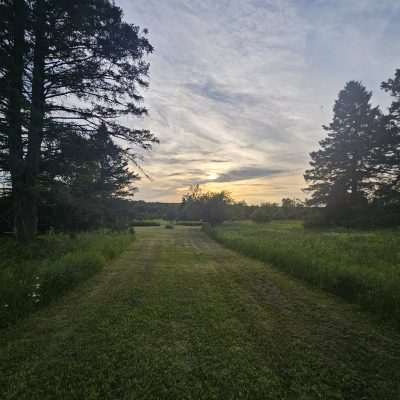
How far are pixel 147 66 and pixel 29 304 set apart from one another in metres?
7.79

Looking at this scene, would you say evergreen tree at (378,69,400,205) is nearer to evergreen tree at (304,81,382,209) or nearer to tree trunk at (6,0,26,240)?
evergreen tree at (304,81,382,209)

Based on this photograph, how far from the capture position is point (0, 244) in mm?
6465

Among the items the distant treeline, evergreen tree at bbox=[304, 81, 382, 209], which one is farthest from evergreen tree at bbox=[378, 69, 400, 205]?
the distant treeline

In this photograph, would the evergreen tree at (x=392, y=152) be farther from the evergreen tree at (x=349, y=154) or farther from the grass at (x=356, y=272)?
the grass at (x=356, y=272)

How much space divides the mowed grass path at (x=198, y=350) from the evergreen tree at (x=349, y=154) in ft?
71.4

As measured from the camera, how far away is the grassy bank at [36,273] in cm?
388

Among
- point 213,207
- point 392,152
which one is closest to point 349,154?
point 392,152

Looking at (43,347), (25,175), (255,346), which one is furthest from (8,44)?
(255,346)

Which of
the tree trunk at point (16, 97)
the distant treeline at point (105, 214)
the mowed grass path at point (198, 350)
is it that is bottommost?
the mowed grass path at point (198, 350)

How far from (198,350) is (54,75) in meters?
8.61

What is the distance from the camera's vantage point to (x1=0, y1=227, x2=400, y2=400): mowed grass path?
2.27m

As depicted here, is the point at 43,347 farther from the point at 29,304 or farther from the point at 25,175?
the point at 25,175

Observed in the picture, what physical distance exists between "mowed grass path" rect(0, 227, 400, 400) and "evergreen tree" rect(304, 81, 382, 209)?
2176 centimetres

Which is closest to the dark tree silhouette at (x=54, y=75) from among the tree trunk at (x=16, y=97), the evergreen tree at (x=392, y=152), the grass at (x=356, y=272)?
the tree trunk at (x=16, y=97)
